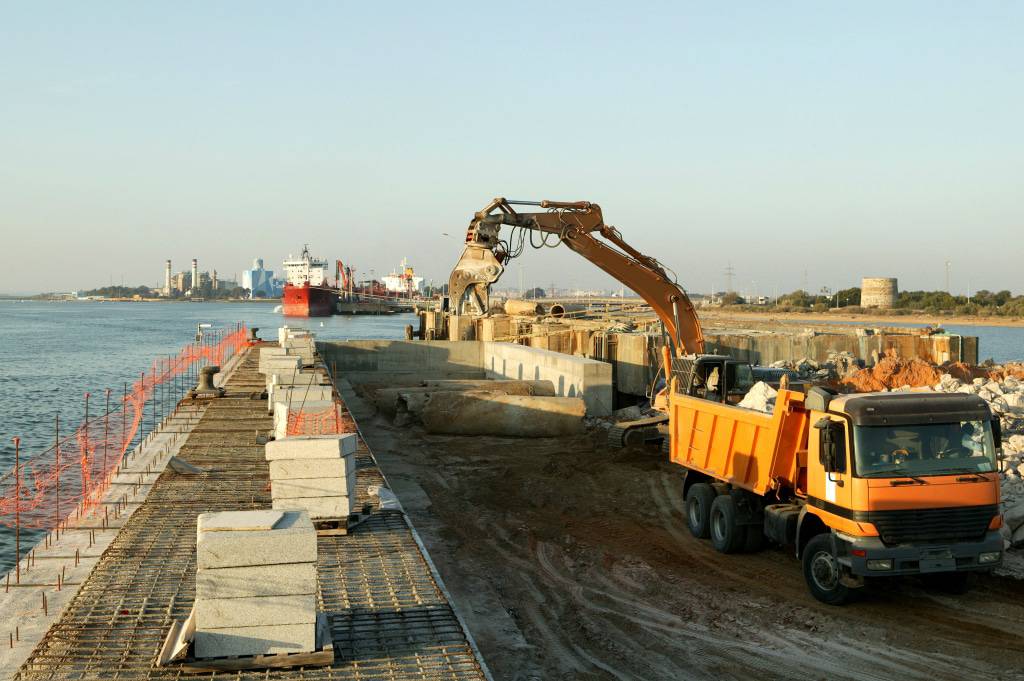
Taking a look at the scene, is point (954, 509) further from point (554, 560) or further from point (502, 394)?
point (502, 394)

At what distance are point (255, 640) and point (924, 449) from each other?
295 inches

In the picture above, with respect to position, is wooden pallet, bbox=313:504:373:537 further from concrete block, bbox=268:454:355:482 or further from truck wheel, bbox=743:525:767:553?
truck wheel, bbox=743:525:767:553

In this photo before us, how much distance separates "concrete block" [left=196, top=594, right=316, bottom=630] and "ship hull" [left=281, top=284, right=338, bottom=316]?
14022 centimetres

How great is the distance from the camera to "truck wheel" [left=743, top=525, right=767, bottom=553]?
1285cm

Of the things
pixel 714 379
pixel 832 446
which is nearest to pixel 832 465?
pixel 832 446

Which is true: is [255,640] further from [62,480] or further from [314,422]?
[62,480]

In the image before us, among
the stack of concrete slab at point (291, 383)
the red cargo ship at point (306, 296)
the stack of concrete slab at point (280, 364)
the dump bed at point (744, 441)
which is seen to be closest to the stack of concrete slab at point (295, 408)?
the stack of concrete slab at point (291, 383)

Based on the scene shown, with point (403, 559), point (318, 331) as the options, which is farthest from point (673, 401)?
point (318, 331)

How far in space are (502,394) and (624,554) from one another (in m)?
12.4

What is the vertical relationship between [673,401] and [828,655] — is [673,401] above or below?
above

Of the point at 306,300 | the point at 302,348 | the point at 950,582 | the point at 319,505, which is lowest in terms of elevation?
the point at 950,582

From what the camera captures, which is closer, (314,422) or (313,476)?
(313,476)

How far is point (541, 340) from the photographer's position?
38125 mm

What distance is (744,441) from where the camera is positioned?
1274 centimetres
